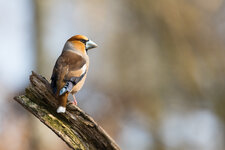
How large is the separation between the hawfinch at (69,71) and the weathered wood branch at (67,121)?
11 centimetres

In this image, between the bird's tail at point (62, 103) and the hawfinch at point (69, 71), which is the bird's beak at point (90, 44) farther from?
the bird's tail at point (62, 103)

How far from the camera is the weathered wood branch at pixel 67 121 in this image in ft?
14.4

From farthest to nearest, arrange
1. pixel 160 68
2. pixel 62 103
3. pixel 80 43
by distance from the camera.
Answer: pixel 160 68 → pixel 80 43 → pixel 62 103

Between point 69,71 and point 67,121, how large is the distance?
2.05 ft

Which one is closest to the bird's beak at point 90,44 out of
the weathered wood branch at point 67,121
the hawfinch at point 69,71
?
the hawfinch at point 69,71

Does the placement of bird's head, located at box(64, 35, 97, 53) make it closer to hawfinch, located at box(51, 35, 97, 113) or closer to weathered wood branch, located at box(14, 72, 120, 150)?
hawfinch, located at box(51, 35, 97, 113)

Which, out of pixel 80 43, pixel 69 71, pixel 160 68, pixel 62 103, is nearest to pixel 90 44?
pixel 80 43

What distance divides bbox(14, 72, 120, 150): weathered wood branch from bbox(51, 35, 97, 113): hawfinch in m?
0.11

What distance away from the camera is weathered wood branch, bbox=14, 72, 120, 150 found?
4.39m

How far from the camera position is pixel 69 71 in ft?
16.0

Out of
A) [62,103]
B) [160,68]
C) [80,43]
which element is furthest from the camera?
[160,68]

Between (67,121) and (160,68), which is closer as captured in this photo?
(67,121)

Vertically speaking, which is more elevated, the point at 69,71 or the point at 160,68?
the point at 160,68

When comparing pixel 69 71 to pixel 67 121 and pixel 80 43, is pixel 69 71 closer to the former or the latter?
pixel 67 121
